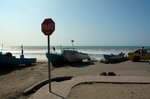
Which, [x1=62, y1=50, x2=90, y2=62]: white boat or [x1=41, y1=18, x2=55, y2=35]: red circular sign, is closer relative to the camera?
[x1=41, y1=18, x2=55, y2=35]: red circular sign

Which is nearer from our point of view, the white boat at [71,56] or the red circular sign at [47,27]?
the red circular sign at [47,27]

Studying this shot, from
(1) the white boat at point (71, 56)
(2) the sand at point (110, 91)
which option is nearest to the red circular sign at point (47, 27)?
(2) the sand at point (110, 91)

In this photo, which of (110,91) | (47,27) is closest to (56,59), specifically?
(47,27)

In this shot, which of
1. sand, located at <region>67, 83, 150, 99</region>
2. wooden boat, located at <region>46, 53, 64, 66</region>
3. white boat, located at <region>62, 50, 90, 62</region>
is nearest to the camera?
sand, located at <region>67, 83, 150, 99</region>

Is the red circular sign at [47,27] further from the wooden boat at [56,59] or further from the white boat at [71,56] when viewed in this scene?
the white boat at [71,56]

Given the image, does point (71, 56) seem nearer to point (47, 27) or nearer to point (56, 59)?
point (56, 59)

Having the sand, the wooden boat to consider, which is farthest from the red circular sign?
the wooden boat

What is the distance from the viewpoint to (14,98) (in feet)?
43.2

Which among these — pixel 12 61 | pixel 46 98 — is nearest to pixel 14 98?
pixel 46 98

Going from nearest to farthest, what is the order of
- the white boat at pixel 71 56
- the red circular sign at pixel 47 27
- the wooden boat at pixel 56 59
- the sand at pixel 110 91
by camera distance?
the sand at pixel 110 91 < the red circular sign at pixel 47 27 < the wooden boat at pixel 56 59 < the white boat at pixel 71 56

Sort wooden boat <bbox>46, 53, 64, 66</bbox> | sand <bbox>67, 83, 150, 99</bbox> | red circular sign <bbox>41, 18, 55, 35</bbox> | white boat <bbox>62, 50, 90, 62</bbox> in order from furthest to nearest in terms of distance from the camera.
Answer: white boat <bbox>62, 50, 90, 62</bbox> < wooden boat <bbox>46, 53, 64, 66</bbox> < red circular sign <bbox>41, 18, 55, 35</bbox> < sand <bbox>67, 83, 150, 99</bbox>

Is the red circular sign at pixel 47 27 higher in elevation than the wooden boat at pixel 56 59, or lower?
higher

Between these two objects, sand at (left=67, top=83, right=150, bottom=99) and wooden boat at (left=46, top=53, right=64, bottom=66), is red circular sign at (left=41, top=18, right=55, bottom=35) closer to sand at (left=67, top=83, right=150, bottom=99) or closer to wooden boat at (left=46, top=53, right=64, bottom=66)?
sand at (left=67, top=83, right=150, bottom=99)

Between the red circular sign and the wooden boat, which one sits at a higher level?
the red circular sign
